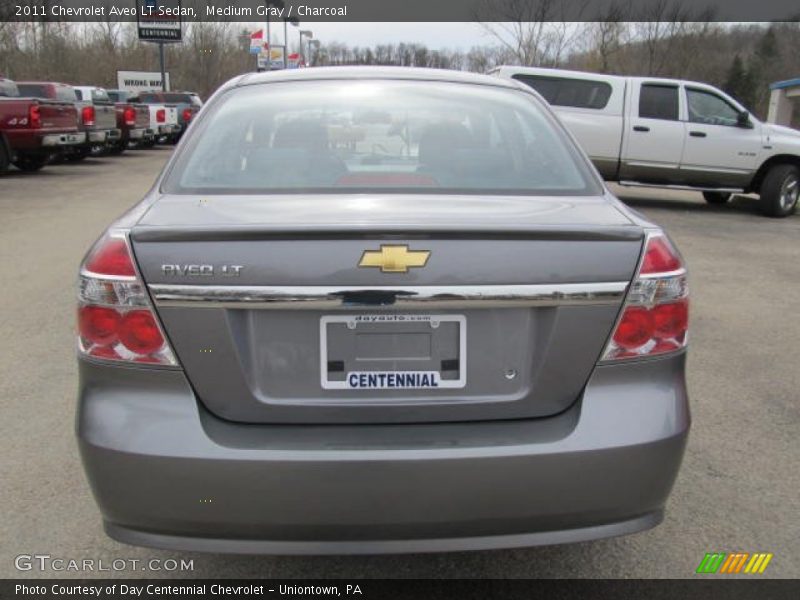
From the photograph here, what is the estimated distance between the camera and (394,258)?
6.53ft

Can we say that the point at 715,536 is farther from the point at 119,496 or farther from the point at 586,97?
the point at 586,97

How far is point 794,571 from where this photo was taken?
2.66 metres

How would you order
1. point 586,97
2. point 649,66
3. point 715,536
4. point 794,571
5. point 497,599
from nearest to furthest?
1. point 497,599
2. point 794,571
3. point 715,536
4. point 586,97
5. point 649,66

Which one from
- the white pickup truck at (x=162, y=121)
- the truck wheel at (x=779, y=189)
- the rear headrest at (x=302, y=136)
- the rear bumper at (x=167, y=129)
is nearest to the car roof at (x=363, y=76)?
the rear headrest at (x=302, y=136)

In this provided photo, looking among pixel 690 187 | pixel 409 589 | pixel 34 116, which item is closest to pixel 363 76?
pixel 409 589

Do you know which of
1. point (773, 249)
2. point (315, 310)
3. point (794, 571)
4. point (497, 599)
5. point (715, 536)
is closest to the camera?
point (315, 310)

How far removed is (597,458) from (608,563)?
33.8 inches

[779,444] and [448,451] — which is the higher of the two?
[448,451]

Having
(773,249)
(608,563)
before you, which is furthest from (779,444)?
(773,249)

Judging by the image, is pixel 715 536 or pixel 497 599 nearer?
pixel 497 599

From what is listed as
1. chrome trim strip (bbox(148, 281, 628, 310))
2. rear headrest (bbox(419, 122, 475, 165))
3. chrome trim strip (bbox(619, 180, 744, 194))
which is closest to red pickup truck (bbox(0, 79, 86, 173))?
chrome trim strip (bbox(619, 180, 744, 194))

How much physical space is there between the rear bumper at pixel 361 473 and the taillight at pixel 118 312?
0.05m

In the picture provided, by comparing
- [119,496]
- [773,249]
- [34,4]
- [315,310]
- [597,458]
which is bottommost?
[773,249]

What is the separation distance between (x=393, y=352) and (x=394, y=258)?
0.89 feet
